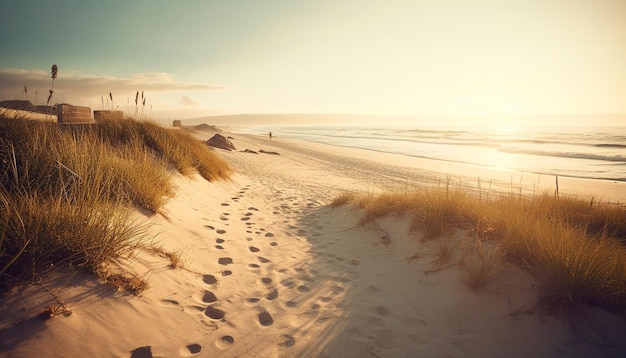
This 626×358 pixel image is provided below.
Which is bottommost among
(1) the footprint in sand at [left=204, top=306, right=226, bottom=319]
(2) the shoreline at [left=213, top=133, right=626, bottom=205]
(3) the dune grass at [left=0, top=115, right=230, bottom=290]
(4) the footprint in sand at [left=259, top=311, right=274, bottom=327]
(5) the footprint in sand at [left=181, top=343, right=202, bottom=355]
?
(2) the shoreline at [left=213, top=133, right=626, bottom=205]

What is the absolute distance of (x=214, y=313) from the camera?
107 inches

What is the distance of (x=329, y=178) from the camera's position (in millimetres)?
12945

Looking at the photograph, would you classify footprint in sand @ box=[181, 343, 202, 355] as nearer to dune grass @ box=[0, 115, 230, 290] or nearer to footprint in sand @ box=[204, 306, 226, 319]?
footprint in sand @ box=[204, 306, 226, 319]

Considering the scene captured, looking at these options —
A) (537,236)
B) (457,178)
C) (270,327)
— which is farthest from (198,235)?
(457,178)

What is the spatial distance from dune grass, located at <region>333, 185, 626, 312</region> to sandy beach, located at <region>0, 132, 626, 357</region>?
0.16m

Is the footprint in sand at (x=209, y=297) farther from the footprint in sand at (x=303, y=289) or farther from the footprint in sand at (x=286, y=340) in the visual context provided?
the footprint in sand at (x=303, y=289)

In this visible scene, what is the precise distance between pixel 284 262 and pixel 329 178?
353 inches

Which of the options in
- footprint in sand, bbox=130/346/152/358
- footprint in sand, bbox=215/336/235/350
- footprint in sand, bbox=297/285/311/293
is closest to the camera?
footprint in sand, bbox=130/346/152/358

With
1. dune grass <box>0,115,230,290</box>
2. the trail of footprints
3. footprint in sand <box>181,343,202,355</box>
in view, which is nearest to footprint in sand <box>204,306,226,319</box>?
the trail of footprints

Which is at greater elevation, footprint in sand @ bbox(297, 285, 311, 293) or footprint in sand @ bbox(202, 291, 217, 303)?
footprint in sand @ bbox(202, 291, 217, 303)

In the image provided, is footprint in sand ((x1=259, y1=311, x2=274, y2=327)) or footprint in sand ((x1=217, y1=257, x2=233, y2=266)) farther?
footprint in sand ((x1=217, y1=257, x2=233, y2=266))

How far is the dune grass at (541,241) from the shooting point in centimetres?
266

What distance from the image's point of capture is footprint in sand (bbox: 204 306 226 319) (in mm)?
2675

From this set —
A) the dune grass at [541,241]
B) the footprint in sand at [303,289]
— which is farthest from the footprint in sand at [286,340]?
the dune grass at [541,241]
